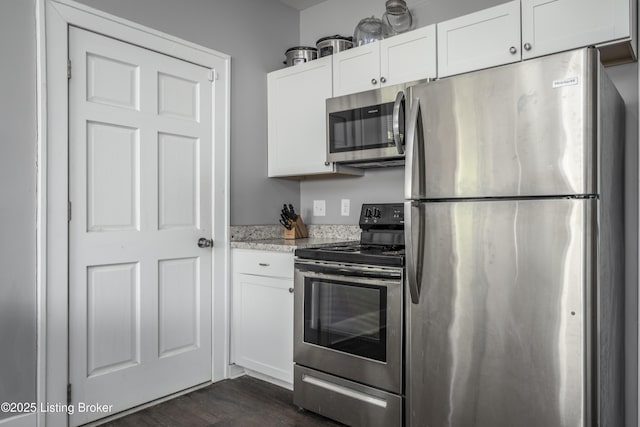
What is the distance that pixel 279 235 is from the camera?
11.0 ft

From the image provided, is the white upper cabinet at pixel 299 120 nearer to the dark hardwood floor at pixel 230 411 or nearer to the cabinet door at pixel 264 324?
the cabinet door at pixel 264 324

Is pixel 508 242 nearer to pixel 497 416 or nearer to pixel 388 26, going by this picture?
pixel 497 416

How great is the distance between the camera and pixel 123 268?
7.98ft

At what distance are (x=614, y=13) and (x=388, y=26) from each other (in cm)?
125

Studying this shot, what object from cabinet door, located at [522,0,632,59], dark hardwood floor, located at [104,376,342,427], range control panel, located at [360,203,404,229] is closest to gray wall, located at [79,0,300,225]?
range control panel, located at [360,203,404,229]

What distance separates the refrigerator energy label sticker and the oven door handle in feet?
3.19

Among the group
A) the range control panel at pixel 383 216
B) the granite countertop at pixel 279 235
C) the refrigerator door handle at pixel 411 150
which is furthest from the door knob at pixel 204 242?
the refrigerator door handle at pixel 411 150

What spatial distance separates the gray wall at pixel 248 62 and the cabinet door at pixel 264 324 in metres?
0.51

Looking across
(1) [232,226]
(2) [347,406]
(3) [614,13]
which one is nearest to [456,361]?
(2) [347,406]

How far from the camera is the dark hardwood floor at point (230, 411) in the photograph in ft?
7.57

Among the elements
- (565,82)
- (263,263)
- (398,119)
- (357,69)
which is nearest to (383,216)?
(398,119)

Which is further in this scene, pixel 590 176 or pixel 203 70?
pixel 203 70

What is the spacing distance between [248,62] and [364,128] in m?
1.10

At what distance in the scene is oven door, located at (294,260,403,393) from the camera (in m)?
2.03
